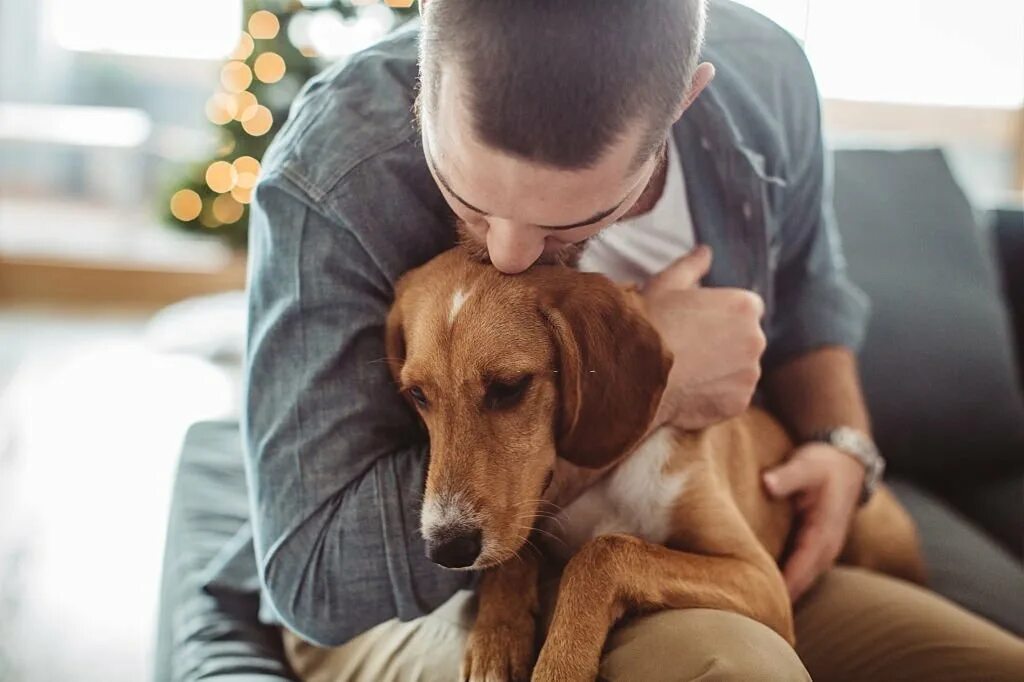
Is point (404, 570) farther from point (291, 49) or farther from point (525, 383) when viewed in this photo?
point (291, 49)

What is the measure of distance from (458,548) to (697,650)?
303 millimetres

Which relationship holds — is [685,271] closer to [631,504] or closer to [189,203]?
[631,504]

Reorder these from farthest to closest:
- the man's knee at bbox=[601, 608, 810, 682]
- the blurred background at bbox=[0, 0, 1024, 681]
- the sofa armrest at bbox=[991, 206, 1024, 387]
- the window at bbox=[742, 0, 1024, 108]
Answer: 1. the window at bbox=[742, 0, 1024, 108]
2. the sofa armrest at bbox=[991, 206, 1024, 387]
3. the blurred background at bbox=[0, 0, 1024, 681]
4. the man's knee at bbox=[601, 608, 810, 682]

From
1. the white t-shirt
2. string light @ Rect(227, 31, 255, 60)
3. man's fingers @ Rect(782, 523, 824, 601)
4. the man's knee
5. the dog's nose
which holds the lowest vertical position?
man's fingers @ Rect(782, 523, 824, 601)

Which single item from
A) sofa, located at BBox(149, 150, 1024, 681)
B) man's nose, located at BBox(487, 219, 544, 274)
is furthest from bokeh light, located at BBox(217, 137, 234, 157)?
man's nose, located at BBox(487, 219, 544, 274)

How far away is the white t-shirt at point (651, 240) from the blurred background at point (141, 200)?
1.21m

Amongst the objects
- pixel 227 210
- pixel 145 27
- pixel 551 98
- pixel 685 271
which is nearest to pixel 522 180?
pixel 551 98

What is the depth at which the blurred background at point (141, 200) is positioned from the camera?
2719 mm

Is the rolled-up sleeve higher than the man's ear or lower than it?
lower

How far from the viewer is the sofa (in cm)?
207

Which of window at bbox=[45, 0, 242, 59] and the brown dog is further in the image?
window at bbox=[45, 0, 242, 59]

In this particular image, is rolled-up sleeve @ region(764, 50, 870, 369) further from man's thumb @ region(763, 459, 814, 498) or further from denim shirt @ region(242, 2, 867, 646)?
denim shirt @ region(242, 2, 867, 646)

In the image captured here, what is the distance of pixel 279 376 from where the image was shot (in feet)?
4.47

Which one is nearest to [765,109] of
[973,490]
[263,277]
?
[263,277]
